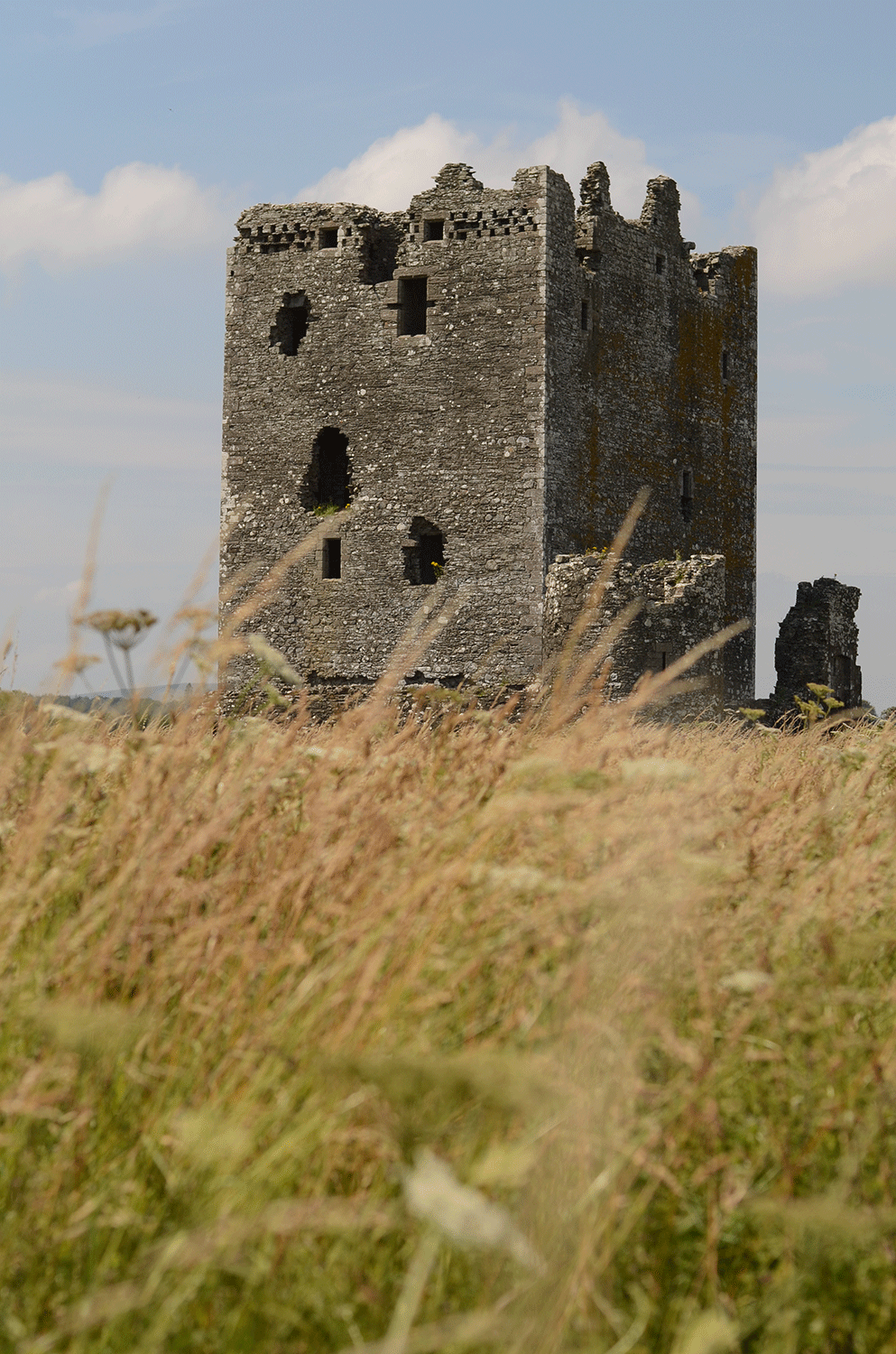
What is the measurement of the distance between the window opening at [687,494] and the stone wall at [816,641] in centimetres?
226

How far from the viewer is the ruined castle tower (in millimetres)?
17984

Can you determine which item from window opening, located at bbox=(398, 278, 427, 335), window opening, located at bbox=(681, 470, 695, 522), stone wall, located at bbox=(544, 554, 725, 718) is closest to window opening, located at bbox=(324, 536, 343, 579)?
window opening, located at bbox=(398, 278, 427, 335)

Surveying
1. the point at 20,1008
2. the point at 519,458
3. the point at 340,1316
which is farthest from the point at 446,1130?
the point at 519,458

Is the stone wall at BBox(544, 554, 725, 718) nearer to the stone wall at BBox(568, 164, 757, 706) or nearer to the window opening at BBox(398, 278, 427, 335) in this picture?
the stone wall at BBox(568, 164, 757, 706)

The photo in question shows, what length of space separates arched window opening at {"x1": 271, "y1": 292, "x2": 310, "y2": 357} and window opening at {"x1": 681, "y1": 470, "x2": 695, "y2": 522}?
622 centimetres

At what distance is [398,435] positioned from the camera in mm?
18734

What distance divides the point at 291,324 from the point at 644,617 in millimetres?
8069

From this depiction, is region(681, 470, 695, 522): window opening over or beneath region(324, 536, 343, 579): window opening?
over

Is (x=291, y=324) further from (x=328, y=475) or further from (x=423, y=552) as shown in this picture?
(x=423, y=552)

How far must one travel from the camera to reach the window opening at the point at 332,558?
1934cm

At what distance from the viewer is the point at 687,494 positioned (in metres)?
20.9

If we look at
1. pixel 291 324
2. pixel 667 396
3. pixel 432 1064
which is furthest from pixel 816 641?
pixel 432 1064

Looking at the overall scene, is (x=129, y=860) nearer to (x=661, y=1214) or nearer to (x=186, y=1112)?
(x=186, y=1112)

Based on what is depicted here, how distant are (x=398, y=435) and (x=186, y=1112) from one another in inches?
668
